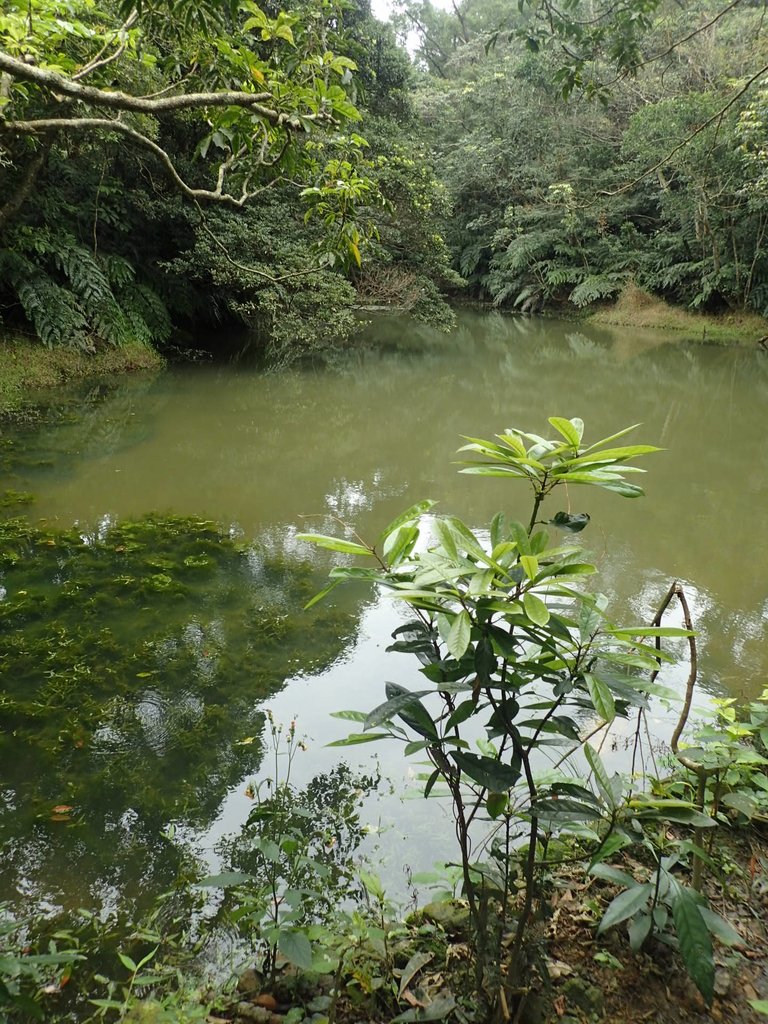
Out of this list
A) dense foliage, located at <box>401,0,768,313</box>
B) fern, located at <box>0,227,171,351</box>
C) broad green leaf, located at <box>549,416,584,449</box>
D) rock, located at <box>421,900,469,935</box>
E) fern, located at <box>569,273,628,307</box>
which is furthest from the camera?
fern, located at <box>569,273,628,307</box>

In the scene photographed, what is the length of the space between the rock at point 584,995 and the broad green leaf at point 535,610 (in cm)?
76

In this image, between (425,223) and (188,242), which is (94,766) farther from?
(425,223)

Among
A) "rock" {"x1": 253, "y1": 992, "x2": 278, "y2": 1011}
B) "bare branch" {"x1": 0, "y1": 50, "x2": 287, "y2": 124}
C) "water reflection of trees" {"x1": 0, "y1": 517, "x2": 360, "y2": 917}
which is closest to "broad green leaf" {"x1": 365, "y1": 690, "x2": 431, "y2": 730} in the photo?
"rock" {"x1": 253, "y1": 992, "x2": 278, "y2": 1011}

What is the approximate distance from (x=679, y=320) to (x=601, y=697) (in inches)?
620

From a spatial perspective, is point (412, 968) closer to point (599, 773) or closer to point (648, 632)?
point (599, 773)

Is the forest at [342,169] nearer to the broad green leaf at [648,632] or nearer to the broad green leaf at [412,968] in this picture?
the broad green leaf at [648,632]

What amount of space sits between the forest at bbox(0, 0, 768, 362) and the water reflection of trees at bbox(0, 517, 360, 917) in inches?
63.9

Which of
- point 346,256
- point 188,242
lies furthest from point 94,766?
point 188,242

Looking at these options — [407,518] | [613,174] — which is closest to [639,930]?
[407,518]

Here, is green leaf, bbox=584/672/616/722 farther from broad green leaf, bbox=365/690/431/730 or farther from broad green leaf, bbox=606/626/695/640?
broad green leaf, bbox=365/690/431/730

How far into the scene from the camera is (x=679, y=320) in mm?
14516

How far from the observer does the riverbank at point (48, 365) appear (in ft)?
21.6

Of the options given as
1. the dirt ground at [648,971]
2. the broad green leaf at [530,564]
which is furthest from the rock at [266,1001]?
the broad green leaf at [530,564]

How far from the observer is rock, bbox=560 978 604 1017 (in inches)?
43.0
